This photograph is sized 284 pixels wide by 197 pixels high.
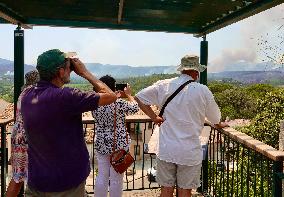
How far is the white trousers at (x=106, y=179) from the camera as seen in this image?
3938 millimetres

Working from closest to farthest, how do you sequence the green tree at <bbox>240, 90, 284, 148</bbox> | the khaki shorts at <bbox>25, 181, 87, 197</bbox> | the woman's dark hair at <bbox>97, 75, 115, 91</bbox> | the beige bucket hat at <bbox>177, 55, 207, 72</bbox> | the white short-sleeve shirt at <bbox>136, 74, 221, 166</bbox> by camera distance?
the khaki shorts at <bbox>25, 181, 87, 197</bbox>
the white short-sleeve shirt at <bbox>136, 74, 221, 166</bbox>
the beige bucket hat at <bbox>177, 55, 207, 72</bbox>
the woman's dark hair at <bbox>97, 75, 115, 91</bbox>
the green tree at <bbox>240, 90, 284, 148</bbox>

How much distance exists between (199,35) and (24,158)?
10.6ft

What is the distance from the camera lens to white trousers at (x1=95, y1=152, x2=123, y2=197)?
3938mm

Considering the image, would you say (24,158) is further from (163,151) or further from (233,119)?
(233,119)

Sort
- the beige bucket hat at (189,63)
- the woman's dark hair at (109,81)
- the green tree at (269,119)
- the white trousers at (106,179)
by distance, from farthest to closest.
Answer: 1. the green tree at (269,119)
2. the white trousers at (106,179)
3. the woman's dark hair at (109,81)
4. the beige bucket hat at (189,63)

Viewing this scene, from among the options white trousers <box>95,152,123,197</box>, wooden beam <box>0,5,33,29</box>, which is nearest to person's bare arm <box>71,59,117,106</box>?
white trousers <box>95,152,123,197</box>

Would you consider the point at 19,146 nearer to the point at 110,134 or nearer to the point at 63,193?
the point at 110,134

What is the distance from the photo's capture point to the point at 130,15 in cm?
501

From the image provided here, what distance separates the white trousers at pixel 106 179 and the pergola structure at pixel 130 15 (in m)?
1.57

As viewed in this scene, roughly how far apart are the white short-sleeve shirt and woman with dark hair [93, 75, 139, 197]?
60 centimetres

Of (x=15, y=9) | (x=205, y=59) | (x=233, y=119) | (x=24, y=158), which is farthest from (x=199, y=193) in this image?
(x=233, y=119)

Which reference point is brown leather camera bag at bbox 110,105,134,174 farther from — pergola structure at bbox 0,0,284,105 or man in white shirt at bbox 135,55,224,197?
pergola structure at bbox 0,0,284,105

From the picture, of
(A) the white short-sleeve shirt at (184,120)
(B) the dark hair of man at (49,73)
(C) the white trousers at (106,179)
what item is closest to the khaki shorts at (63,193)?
(B) the dark hair of man at (49,73)

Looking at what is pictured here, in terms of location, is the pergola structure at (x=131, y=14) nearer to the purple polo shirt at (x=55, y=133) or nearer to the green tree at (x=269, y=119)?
the purple polo shirt at (x=55, y=133)
